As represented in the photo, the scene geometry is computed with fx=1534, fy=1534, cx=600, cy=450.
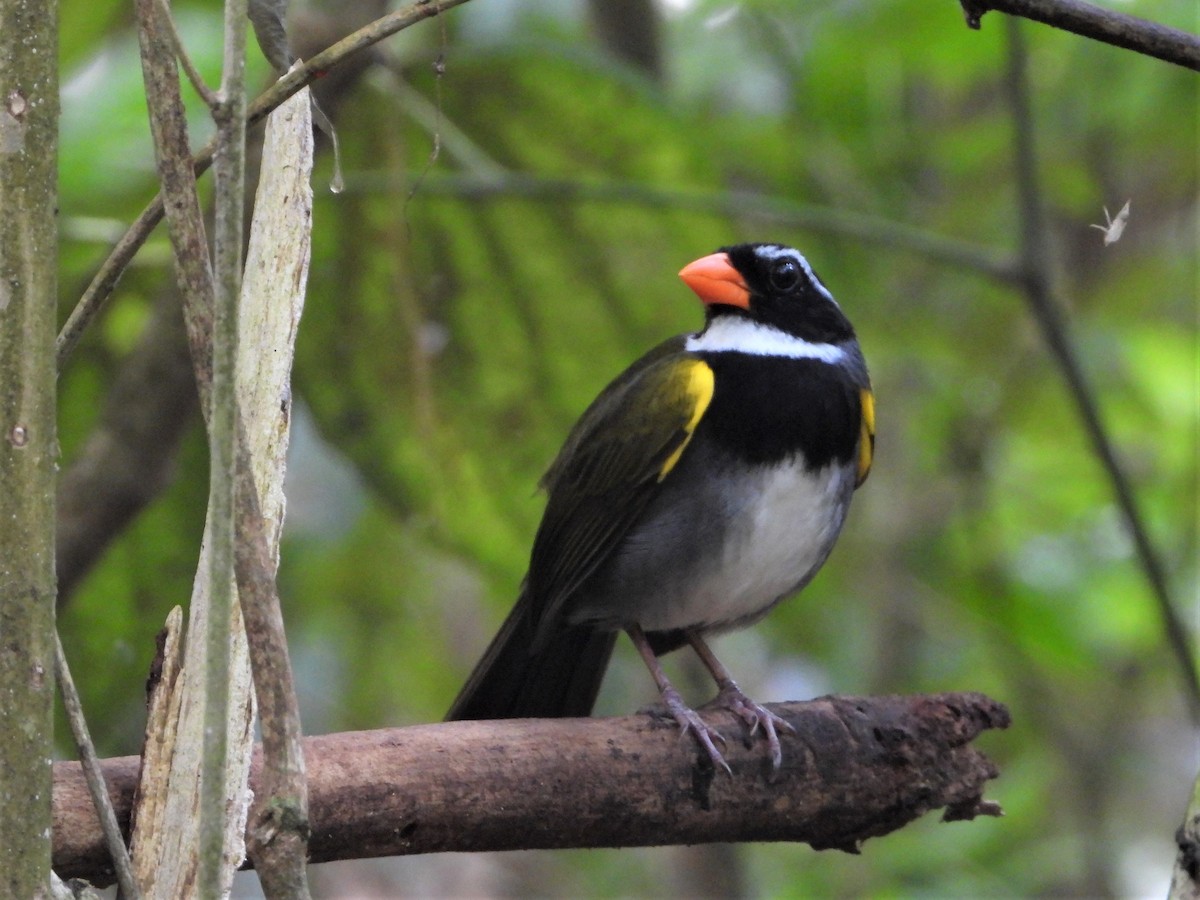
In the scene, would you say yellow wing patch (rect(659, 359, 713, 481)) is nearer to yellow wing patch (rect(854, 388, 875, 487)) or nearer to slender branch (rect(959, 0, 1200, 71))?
yellow wing patch (rect(854, 388, 875, 487))

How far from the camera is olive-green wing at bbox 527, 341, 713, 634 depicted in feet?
9.10

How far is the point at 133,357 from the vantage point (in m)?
2.92

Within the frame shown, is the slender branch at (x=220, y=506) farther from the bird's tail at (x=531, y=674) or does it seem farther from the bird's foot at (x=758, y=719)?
the bird's tail at (x=531, y=674)

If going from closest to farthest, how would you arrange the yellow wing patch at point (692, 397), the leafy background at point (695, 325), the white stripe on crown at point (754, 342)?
the yellow wing patch at point (692, 397) → the white stripe on crown at point (754, 342) → the leafy background at point (695, 325)

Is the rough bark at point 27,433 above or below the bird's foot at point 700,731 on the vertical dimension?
above

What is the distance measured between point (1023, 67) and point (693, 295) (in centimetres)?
89

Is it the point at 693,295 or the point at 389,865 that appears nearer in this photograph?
the point at 693,295

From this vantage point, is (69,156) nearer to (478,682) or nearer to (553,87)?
(553,87)

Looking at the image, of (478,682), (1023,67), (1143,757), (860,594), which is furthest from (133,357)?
(1143,757)

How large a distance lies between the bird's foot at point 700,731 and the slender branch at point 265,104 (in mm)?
1169

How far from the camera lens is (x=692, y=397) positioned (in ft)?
9.12

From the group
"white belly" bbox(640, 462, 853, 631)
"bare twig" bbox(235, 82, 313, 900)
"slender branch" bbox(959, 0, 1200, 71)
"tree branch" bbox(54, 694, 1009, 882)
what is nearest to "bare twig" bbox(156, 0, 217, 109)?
"bare twig" bbox(235, 82, 313, 900)

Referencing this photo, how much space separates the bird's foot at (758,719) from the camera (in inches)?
91.7

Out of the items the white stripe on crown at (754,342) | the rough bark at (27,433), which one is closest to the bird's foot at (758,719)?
the white stripe on crown at (754,342)
